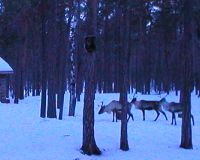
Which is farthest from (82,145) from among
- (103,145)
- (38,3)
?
(38,3)

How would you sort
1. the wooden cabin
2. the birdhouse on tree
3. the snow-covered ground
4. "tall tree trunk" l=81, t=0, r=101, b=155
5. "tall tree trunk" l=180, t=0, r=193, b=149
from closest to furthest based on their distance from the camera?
the snow-covered ground
the birdhouse on tree
"tall tree trunk" l=81, t=0, r=101, b=155
"tall tree trunk" l=180, t=0, r=193, b=149
the wooden cabin

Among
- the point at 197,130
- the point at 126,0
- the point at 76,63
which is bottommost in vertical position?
the point at 197,130

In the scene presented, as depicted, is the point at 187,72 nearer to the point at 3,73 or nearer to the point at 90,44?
the point at 90,44

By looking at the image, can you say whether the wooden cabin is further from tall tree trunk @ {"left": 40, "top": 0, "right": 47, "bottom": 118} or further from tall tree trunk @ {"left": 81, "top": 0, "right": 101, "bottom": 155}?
tall tree trunk @ {"left": 81, "top": 0, "right": 101, "bottom": 155}

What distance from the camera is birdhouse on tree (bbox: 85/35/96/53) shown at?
47.9 feet

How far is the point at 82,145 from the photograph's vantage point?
15125mm

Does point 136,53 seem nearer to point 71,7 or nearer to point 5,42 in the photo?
point 5,42

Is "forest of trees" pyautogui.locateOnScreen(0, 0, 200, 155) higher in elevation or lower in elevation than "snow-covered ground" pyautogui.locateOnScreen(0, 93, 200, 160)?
higher

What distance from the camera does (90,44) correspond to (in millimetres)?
14766

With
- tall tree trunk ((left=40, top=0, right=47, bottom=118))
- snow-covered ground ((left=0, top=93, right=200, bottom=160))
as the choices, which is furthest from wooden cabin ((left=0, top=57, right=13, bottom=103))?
snow-covered ground ((left=0, top=93, right=200, bottom=160))

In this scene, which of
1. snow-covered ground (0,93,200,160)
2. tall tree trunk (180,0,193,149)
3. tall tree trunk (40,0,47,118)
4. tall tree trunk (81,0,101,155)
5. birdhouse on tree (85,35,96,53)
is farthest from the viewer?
tall tree trunk (40,0,47,118)

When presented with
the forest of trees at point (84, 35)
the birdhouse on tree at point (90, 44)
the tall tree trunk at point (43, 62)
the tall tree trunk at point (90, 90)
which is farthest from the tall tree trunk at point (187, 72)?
the tall tree trunk at point (43, 62)

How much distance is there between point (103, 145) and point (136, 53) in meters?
43.1

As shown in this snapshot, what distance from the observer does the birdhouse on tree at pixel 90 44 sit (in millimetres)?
14612
